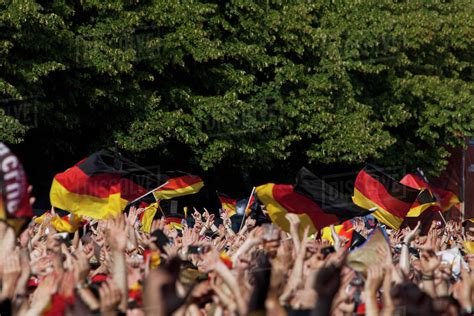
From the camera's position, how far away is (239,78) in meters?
28.1

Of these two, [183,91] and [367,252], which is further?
[183,91]

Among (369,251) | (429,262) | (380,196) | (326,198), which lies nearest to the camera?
(429,262)

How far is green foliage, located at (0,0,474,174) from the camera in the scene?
24547 millimetres

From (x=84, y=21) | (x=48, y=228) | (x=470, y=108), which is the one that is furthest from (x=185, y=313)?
(x=470, y=108)

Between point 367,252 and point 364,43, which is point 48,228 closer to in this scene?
point 367,252

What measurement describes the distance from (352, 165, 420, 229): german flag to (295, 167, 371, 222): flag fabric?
2.25 m

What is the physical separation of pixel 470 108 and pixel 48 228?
74.0 feet

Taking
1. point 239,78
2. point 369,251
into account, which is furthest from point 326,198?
point 239,78

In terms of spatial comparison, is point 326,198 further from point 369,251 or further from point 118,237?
point 118,237

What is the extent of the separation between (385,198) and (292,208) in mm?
3656

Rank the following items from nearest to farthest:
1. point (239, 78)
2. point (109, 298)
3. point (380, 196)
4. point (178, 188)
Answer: point (109, 298)
point (380, 196)
point (178, 188)
point (239, 78)

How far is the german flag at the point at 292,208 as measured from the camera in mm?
12969

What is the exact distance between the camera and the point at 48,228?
14.0 meters

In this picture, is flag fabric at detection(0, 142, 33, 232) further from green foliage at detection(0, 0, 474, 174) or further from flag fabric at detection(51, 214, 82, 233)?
green foliage at detection(0, 0, 474, 174)
